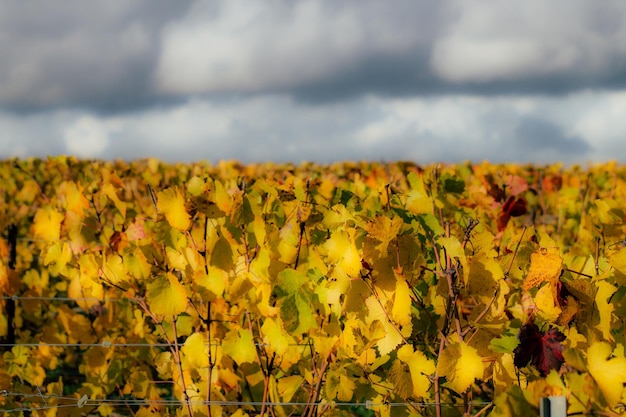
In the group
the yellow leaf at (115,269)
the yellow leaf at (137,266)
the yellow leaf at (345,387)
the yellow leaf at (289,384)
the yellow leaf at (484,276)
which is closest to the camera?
the yellow leaf at (484,276)

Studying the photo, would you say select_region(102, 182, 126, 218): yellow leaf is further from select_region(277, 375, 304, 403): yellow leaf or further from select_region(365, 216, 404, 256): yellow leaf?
select_region(365, 216, 404, 256): yellow leaf

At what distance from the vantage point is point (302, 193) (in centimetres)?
304

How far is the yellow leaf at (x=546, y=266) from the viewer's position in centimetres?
196

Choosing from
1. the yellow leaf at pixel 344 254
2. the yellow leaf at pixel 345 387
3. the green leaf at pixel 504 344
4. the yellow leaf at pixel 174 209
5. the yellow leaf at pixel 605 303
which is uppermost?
the yellow leaf at pixel 174 209

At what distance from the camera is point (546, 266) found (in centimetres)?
197

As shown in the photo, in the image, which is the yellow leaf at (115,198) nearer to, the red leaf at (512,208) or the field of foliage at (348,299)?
the field of foliage at (348,299)

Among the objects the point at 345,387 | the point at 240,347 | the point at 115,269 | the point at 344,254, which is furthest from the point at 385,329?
the point at 115,269

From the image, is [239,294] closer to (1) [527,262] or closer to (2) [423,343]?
(2) [423,343]

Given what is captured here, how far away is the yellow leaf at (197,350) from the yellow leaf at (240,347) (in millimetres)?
201

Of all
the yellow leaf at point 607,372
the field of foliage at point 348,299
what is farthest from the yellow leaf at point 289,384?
the yellow leaf at point 607,372

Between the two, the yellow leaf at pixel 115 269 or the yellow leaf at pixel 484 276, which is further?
the yellow leaf at pixel 115 269

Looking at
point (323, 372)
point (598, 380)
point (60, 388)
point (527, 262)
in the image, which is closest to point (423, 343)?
point (323, 372)

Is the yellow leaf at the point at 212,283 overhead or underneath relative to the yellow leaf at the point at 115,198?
underneath

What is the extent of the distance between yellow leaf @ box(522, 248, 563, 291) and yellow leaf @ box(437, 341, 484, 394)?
9.0 inches
